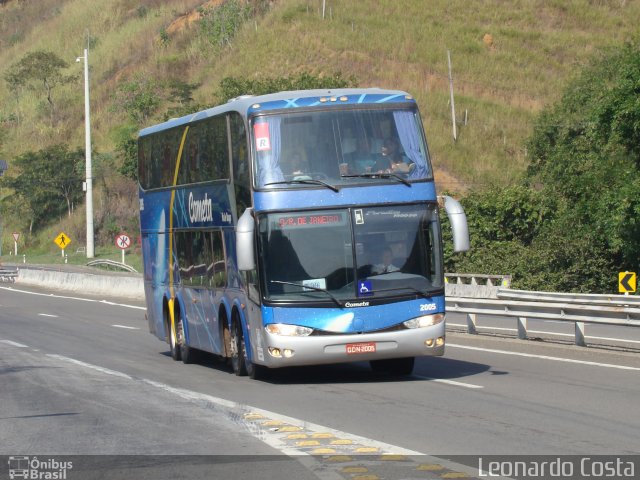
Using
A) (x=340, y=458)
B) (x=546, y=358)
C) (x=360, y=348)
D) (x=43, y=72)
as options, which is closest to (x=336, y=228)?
(x=360, y=348)

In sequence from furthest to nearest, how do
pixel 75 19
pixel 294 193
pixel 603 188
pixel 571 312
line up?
pixel 75 19 → pixel 603 188 → pixel 571 312 → pixel 294 193

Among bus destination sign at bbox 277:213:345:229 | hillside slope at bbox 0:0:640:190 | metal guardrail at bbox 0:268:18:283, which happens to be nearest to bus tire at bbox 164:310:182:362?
bus destination sign at bbox 277:213:345:229

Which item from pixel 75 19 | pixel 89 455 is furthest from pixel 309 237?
pixel 75 19

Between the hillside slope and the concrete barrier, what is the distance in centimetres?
2333

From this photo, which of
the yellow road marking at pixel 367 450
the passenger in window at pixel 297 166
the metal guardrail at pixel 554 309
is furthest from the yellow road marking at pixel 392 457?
the metal guardrail at pixel 554 309

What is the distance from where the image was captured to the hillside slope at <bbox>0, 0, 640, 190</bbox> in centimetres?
7869

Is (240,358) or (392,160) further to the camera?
(240,358)

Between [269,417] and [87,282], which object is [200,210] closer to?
[269,417]

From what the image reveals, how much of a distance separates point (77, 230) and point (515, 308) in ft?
229

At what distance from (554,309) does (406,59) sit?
68592 millimetres

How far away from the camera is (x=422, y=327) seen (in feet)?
50.3

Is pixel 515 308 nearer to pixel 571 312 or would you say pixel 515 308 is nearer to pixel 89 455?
pixel 571 312

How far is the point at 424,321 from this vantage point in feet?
50.4

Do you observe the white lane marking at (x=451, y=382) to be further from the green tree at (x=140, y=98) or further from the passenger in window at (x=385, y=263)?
the green tree at (x=140, y=98)
